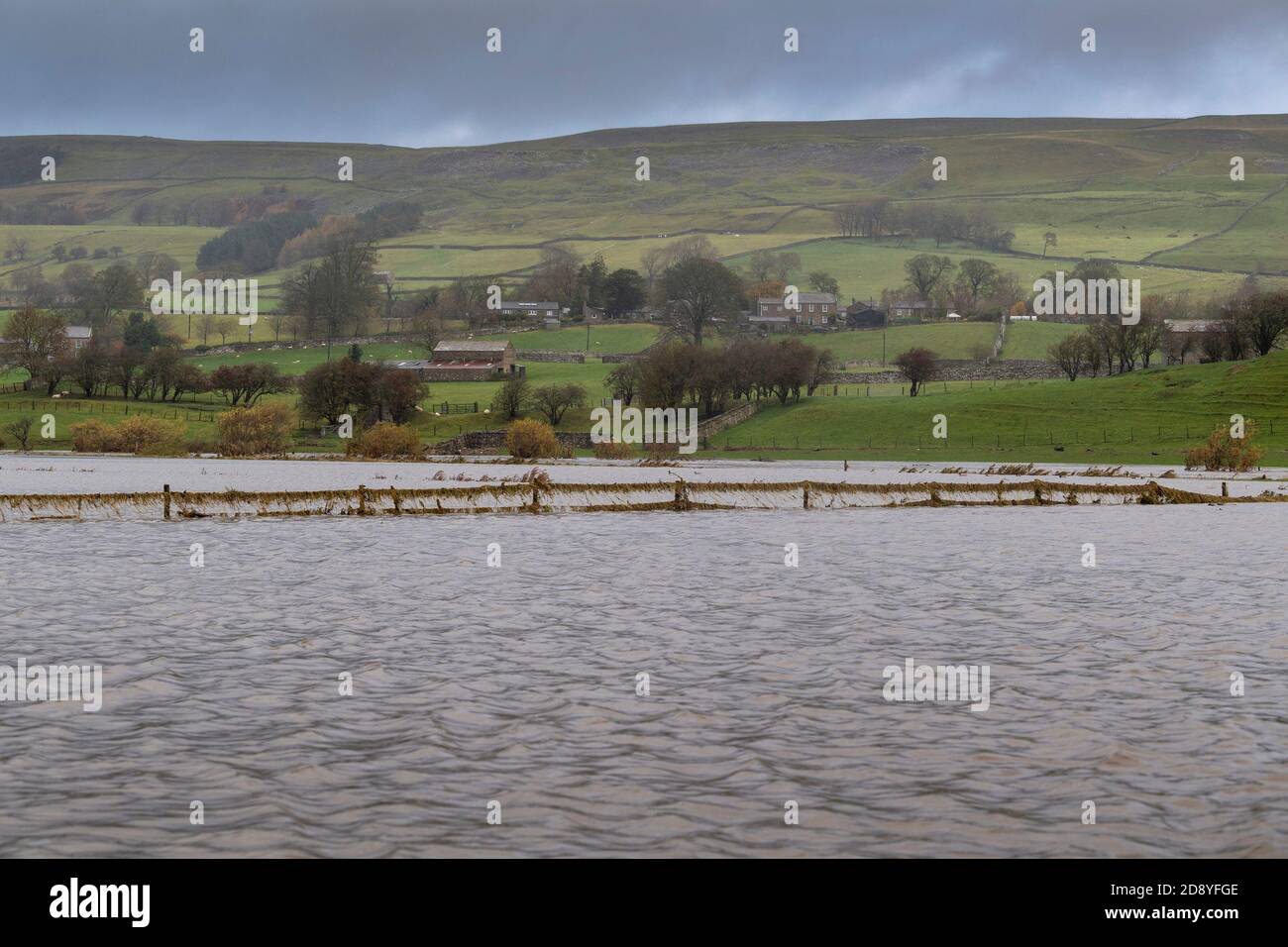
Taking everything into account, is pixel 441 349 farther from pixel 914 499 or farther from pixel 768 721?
pixel 768 721

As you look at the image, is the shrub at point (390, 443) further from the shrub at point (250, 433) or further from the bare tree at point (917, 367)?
the bare tree at point (917, 367)

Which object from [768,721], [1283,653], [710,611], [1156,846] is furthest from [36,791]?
[1283,653]

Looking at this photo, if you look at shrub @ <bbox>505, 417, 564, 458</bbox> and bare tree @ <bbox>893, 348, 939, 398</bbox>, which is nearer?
shrub @ <bbox>505, 417, 564, 458</bbox>

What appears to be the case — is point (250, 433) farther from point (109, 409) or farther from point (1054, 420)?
point (1054, 420)

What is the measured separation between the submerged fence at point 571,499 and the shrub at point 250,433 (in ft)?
200

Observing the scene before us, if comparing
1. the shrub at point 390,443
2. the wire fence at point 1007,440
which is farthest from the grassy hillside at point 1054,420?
the shrub at point 390,443

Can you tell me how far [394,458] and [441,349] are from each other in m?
83.2

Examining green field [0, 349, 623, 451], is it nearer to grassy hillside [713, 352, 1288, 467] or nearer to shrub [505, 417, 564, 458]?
shrub [505, 417, 564, 458]

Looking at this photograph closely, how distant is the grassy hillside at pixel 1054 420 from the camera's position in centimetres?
11650

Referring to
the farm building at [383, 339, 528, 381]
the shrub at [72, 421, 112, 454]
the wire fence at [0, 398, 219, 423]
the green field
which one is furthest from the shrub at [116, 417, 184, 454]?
the farm building at [383, 339, 528, 381]

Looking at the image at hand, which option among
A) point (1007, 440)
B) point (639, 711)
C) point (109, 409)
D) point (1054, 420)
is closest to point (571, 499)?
point (639, 711)

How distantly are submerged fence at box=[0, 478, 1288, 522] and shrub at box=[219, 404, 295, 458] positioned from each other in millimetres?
61054

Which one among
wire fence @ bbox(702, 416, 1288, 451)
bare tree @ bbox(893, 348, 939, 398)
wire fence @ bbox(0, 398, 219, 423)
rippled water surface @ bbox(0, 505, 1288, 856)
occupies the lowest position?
rippled water surface @ bbox(0, 505, 1288, 856)

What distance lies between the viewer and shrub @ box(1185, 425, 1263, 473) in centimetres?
10006
